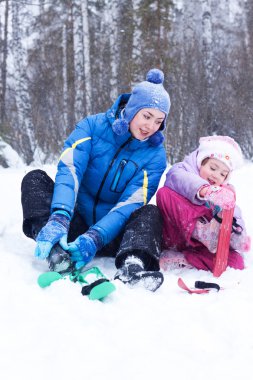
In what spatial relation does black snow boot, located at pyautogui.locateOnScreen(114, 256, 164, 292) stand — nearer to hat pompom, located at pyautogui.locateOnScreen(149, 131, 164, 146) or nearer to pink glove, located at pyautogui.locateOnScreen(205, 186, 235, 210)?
pink glove, located at pyautogui.locateOnScreen(205, 186, 235, 210)

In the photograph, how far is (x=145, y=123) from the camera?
236cm

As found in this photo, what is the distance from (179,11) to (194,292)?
19241 millimetres

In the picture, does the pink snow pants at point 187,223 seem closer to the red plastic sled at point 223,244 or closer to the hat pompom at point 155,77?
the red plastic sled at point 223,244

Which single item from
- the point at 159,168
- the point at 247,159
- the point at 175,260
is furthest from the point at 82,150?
the point at 247,159

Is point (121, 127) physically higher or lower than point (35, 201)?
higher

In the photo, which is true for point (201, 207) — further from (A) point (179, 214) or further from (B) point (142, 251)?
(B) point (142, 251)

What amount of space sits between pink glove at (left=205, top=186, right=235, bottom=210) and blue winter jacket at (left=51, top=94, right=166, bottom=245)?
0.37 m

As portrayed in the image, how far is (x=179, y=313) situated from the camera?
5.32 feet

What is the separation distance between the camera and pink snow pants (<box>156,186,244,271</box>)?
91.8 inches

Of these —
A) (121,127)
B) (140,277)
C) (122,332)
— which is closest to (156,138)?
(121,127)

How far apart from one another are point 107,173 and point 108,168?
0.03 metres

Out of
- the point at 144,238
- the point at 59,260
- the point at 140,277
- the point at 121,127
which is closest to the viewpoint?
the point at 140,277

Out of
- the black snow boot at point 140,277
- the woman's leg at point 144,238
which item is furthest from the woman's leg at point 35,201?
the black snow boot at point 140,277

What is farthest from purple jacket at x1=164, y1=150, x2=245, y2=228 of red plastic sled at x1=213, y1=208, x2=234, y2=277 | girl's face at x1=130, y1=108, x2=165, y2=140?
girl's face at x1=130, y1=108, x2=165, y2=140
